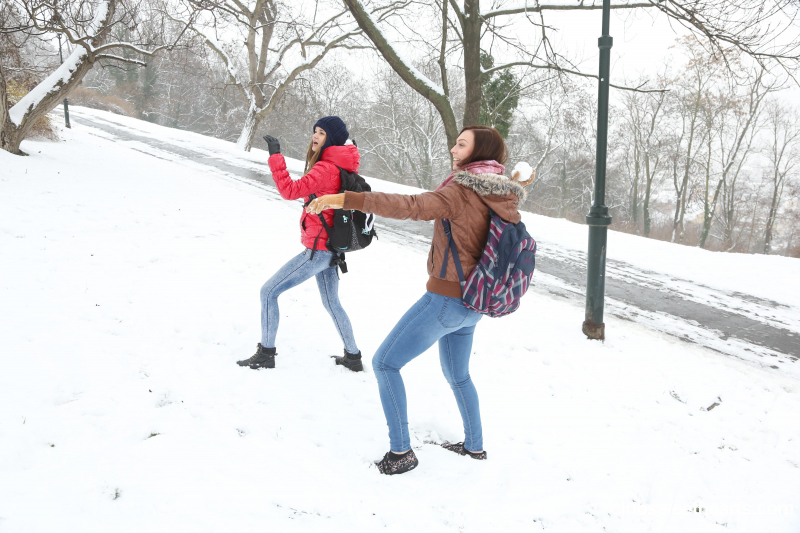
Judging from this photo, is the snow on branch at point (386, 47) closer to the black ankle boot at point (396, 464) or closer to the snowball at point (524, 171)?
the snowball at point (524, 171)

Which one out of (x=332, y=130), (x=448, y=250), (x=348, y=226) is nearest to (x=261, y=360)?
(x=348, y=226)

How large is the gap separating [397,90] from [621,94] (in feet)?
52.1

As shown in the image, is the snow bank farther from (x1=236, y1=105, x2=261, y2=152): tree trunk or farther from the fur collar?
(x1=236, y1=105, x2=261, y2=152): tree trunk

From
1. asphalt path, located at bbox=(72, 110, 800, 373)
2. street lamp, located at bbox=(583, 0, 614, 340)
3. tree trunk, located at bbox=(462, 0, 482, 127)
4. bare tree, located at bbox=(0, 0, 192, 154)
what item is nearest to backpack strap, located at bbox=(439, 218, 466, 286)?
street lamp, located at bbox=(583, 0, 614, 340)

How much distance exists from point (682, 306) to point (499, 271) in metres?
5.29

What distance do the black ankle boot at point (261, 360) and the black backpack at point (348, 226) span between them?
3.13ft

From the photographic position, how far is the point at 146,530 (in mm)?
2061

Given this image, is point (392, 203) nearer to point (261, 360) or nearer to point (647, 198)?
point (261, 360)

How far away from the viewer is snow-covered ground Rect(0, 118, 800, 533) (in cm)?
241

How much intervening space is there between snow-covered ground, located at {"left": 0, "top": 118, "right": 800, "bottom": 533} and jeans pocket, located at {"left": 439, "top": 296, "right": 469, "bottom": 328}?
3.39 ft

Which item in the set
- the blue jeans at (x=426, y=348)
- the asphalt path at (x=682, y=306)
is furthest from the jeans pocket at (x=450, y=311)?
the asphalt path at (x=682, y=306)

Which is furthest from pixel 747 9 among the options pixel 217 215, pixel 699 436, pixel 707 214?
pixel 707 214

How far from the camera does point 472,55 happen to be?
29.8 feet

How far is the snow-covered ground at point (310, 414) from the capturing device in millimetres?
2408
